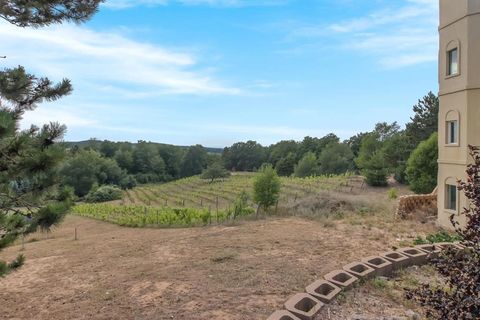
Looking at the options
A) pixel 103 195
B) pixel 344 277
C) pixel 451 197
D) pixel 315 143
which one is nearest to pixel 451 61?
pixel 451 197

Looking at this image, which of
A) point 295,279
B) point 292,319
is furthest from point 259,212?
point 292,319

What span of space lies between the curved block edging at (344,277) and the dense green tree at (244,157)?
70.1 meters

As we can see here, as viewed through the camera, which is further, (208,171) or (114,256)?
(208,171)

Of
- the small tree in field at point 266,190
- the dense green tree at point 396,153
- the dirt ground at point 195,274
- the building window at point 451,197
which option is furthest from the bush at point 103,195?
the building window at point 451,197

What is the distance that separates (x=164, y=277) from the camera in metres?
6.21

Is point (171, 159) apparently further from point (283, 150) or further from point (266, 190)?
point (266, 190)

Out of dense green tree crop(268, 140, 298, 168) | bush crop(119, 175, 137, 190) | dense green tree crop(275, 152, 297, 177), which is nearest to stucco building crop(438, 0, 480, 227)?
dense green tree crop(275, 152, 297, 177)

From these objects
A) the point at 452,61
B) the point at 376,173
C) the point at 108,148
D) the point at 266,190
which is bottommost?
the point at 266,190

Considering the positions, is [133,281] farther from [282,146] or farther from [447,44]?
[282,146]

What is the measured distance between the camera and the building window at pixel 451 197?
11633mm

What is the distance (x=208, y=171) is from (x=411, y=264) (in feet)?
164

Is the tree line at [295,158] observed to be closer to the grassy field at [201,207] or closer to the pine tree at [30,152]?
the pine tree at [30,152]

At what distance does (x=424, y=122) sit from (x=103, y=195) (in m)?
40.0

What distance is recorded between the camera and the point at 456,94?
11383mm
